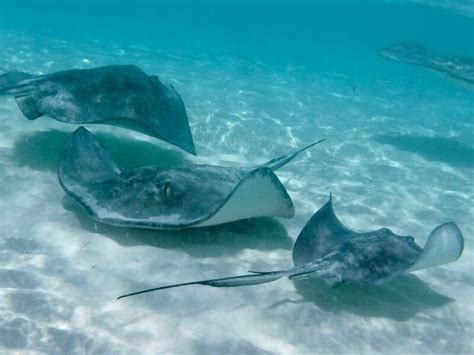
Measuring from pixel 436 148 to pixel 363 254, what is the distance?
399 inches

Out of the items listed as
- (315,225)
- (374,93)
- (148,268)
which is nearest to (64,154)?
(148,268)

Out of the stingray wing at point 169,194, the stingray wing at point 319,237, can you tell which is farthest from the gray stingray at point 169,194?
the stingray wing at point 319,237

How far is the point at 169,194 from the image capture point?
5.20 meters

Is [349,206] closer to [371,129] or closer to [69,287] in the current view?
[69,287]

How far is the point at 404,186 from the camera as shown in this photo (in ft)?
31.3

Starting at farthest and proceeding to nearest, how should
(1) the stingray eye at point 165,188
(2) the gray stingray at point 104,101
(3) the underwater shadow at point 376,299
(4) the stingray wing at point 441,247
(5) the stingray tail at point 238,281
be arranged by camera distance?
(2) the gray stingray at point 104,101, (1) the stingray eye at point 165,188, (3) the underwater shadow at point 376,299, (4) the stingray wing at point 441,247, (5) the stingray tail at point 238,281

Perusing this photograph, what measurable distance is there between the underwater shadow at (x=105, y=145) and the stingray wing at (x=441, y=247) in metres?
4.63

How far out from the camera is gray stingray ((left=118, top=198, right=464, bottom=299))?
14.3 feet

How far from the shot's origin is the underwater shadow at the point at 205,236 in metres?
5.45

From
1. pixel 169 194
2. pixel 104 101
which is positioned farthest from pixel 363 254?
pixel 104 101

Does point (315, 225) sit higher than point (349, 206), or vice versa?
point (315, 225)

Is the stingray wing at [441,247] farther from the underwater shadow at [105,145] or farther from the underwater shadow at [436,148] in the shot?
the underwater shadow at [436,148]

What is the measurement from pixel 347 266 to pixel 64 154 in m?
4.50

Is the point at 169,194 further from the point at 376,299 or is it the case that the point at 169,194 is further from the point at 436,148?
the point at 436,148
